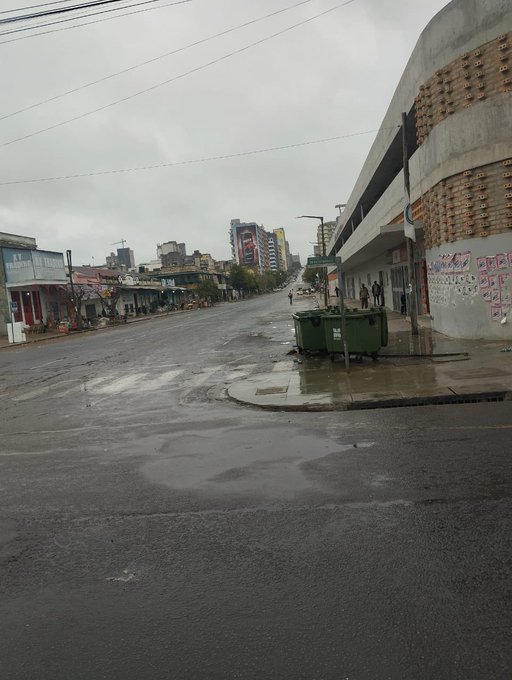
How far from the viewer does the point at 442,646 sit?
304cm

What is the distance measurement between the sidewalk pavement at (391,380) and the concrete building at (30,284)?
1392 inches

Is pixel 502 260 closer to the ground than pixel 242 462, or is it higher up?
higher up

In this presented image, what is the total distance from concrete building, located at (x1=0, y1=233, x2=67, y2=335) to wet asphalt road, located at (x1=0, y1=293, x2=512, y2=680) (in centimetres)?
3976

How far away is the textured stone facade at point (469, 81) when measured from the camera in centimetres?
1448

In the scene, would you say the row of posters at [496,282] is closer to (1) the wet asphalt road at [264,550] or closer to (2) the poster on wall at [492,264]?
(2) the poster on wall at [492,264]

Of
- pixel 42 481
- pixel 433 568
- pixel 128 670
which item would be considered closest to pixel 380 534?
pixel 433 568

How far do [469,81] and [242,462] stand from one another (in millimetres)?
13433

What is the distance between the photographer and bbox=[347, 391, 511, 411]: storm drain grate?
30.4ft

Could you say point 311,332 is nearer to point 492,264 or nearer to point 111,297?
point 492,264

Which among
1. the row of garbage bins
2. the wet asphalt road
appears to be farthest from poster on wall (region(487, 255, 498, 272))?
the wet asphalt road

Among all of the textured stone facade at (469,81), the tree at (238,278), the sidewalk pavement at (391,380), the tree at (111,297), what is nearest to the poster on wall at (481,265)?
the sidewalk pavement at (391,380)

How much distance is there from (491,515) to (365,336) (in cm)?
939

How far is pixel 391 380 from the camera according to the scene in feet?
37.2

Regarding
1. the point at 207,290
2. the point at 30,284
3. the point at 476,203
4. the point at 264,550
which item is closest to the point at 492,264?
the point at 476,203
